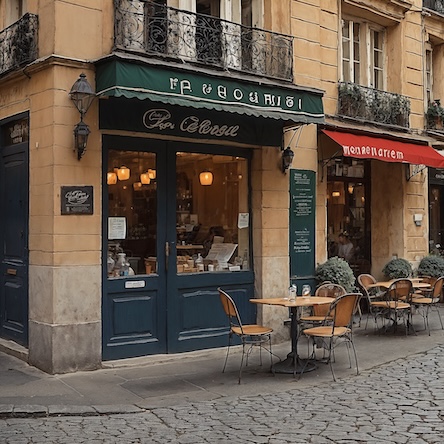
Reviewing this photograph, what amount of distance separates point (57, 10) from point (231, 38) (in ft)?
9.31

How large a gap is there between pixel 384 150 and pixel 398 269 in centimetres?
272

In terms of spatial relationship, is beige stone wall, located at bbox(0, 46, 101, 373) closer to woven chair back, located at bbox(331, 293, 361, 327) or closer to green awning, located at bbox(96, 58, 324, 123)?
green awning, located at bbox(96, 58, 324, 123)

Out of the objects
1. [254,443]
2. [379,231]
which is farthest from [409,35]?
[254,443]

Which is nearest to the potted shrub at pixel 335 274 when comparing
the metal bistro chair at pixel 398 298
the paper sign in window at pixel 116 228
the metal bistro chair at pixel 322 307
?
the metal bistro chair at pixel 398 298

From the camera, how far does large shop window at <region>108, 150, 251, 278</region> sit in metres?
9.01

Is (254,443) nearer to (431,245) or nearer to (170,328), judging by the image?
(170,328)

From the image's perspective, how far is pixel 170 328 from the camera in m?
9.34

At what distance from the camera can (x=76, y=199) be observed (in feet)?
27.2

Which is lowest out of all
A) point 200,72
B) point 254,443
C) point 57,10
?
point 254,443

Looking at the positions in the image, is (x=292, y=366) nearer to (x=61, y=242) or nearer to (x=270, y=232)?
(x=270, y=232)

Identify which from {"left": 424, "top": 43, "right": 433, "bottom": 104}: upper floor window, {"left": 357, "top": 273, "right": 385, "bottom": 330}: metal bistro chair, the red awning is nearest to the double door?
the red awning

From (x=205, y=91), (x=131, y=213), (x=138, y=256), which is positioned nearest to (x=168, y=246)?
(x=138, y=256)

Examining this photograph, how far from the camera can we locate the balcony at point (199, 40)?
874 cm

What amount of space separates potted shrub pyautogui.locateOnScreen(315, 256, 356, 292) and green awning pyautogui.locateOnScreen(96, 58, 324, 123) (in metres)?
2.72
